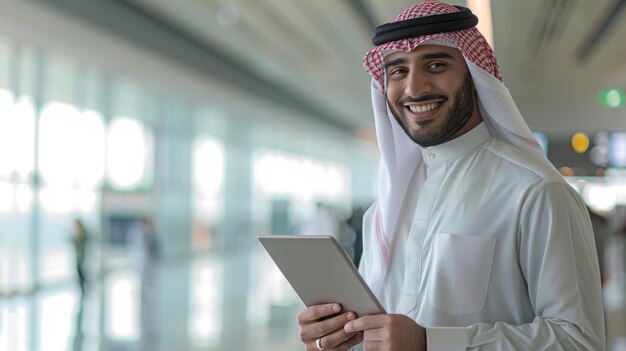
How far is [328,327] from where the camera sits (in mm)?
1747

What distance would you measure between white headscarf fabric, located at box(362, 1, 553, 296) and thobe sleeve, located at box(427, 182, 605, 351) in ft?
0.60

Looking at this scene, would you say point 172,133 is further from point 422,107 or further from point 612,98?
point 422,107

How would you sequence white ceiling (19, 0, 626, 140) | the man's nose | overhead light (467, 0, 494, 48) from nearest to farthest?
the man's nose → overhead light (467, 0, 494, 48) → white ceiling (19, 0, 626, 140)

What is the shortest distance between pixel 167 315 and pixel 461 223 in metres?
9.34

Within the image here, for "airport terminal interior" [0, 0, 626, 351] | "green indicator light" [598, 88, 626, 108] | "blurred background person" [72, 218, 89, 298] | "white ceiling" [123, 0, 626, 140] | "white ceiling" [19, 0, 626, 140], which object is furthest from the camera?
"blurred background person" [72, 218, 89, 298]

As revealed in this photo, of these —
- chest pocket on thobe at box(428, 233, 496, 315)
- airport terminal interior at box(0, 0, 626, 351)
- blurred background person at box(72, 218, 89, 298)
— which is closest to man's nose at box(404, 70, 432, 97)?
chest pocket on thobe at box(428, 233, 496, 315)

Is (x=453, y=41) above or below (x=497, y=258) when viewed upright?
above

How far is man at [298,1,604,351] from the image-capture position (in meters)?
1.63

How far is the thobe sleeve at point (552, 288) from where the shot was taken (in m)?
1.60

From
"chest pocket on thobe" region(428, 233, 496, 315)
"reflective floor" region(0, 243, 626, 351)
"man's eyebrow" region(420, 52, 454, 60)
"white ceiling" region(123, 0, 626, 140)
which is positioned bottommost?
"reflective floor" region(0, 243, 626, 351)

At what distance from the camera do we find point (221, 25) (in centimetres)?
1548

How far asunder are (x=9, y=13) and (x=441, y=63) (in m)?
11.6

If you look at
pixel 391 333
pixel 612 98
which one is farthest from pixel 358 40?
pixel 391 333

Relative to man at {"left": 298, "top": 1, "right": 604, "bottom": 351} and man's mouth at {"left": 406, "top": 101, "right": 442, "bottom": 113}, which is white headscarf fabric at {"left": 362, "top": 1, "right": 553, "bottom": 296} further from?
man's mouth at {"left": 406, "top": 101, "right": 442, "bottom": 113}
